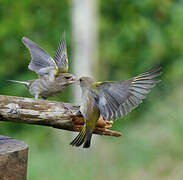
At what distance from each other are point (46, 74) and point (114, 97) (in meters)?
1.25

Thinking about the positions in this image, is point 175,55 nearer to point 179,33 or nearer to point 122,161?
point 179,33

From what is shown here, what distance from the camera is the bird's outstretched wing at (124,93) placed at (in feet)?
12.8

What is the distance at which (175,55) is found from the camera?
11359 millimetres

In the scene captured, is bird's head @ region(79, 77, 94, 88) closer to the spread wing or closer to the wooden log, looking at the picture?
the spread wing

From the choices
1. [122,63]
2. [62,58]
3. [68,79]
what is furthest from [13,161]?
[122,63]

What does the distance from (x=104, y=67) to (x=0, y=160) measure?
8.43 metres

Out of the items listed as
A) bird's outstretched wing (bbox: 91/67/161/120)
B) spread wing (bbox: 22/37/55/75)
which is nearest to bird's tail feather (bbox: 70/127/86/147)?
bird's outstretched wing (bbox: 91/67/161/120)

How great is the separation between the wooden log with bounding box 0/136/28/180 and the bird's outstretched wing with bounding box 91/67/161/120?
3.46 ft

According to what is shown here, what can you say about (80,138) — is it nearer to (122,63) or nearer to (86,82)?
(86,82)

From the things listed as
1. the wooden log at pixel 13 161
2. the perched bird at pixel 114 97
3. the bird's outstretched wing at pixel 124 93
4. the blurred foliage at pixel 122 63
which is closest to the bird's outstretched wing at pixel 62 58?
the perched bird at pixel 114 97

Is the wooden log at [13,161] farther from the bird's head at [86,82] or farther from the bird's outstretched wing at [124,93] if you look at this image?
the bird's head at [86,82]

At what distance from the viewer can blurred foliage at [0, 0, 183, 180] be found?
7750mm

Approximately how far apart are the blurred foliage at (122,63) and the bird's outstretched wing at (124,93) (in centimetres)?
351

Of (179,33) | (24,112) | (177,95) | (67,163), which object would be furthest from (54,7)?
(24,112)
